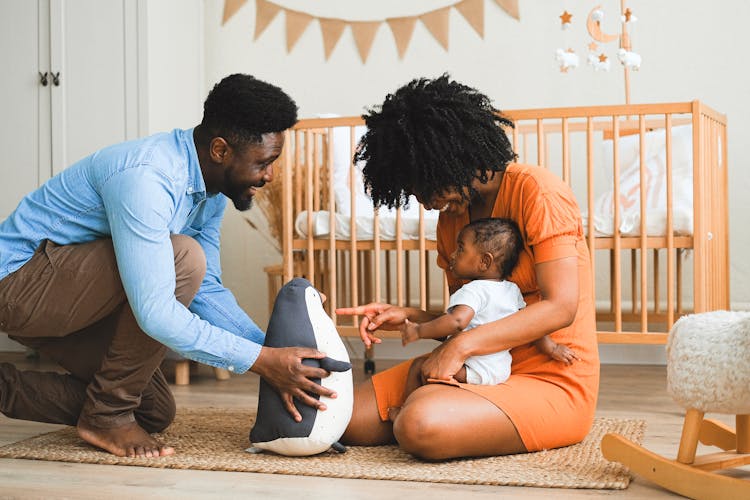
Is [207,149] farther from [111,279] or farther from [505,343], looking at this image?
[505,343]

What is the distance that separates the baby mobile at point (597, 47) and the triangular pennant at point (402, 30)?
25.2 inches

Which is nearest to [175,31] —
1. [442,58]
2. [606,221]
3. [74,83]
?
[74,83]

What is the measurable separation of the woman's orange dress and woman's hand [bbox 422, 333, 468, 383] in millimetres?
44

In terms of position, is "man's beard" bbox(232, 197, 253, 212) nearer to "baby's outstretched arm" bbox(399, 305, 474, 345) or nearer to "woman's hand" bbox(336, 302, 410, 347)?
"woman's hand" bbox(336, 302, 410, 347)

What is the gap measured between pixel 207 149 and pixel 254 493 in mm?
635

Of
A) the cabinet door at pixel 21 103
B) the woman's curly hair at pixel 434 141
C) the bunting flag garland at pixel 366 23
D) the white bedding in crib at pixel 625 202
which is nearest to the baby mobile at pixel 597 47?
the white bedding in crib at pixel 625 202

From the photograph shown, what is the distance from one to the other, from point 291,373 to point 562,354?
514 mm

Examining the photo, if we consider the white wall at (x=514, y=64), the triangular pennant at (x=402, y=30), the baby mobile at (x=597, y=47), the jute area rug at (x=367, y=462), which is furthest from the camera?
the triangular pennant at (x=402, y=30)

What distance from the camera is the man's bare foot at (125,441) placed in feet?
5.40

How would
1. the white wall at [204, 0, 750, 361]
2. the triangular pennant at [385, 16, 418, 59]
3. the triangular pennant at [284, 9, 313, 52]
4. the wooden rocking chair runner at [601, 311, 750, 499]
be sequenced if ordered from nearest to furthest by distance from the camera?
the wooden rocking chair runner at [601, 311, 750, 499]
the white wall at [204, 0, 750, 361]
the triangular pennant at [385, 16, 418, 59]
the triangular pennant at [284, 9, 313, 52]

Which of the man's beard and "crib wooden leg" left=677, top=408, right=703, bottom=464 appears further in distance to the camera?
the man's beard

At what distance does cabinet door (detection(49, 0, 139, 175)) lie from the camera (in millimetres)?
3273

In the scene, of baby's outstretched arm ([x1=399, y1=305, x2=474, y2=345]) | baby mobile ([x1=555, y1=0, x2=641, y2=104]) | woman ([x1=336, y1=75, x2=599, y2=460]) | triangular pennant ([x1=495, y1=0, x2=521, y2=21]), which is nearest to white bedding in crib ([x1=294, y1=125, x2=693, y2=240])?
baby mobile ([x1=555, y1=0, x2=641, y2=104])

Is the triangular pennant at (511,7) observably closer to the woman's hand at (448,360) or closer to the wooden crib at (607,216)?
the wooden crib at (607,216)
